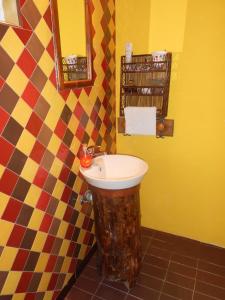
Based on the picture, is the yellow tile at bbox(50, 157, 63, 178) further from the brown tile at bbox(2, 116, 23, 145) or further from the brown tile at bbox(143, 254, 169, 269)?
the brown tile at bbox(143, 254, 169, 269)

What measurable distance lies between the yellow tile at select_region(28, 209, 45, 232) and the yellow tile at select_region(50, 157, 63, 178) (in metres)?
0.24

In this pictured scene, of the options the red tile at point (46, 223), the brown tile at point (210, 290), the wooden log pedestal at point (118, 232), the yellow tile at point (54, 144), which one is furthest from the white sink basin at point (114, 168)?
the brown tile at point (210, 290)

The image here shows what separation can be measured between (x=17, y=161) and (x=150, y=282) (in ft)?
4.55

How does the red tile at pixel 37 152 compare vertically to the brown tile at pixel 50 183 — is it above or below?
above

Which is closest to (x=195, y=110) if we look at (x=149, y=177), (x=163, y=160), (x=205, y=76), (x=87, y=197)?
(x=205, y=76)

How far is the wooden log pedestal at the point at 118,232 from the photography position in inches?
54.9

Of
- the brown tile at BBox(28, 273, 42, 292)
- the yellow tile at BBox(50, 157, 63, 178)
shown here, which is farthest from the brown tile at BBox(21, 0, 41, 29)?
the brown tile at BBox(28, 273, 42, 292)

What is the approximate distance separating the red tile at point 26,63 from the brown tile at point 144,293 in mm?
1649

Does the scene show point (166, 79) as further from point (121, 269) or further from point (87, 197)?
point (121, 269)

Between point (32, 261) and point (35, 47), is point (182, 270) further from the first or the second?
point (35, 47)

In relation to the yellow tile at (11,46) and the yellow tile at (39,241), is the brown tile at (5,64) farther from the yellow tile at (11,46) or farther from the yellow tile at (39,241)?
the yellow tile at (39,241)

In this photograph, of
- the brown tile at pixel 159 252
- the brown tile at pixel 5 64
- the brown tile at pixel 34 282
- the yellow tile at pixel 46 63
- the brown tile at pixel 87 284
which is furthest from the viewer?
the brown tile at pixel 159 252

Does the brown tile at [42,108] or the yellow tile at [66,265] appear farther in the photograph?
the yellow tile at [66,265]

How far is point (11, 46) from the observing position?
0.99 meters
